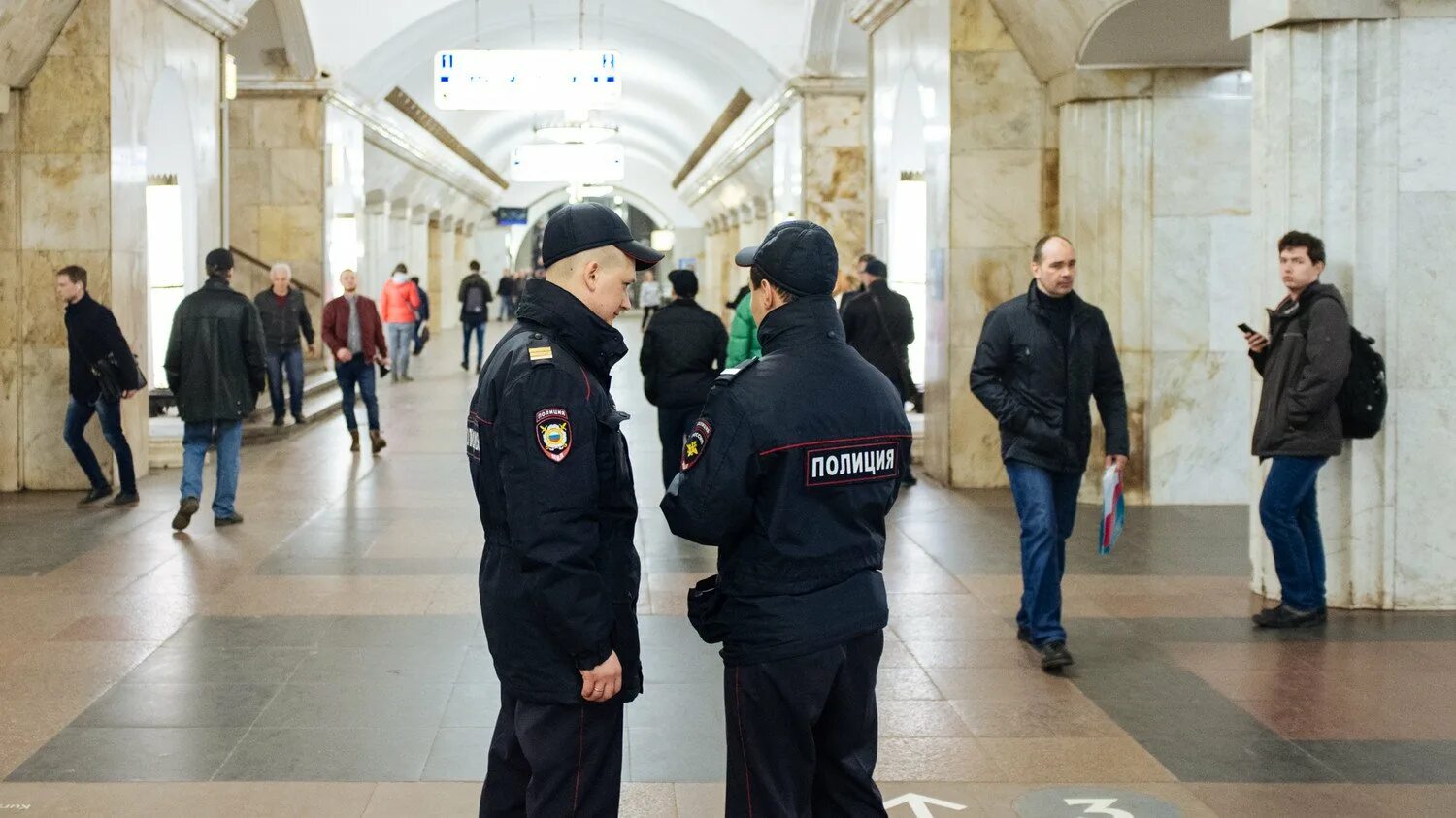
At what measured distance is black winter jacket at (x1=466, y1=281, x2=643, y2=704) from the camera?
328 centimetres

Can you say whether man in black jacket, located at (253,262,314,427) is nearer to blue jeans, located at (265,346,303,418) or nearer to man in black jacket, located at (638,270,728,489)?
blue jeans, located at (265,346,303,418)

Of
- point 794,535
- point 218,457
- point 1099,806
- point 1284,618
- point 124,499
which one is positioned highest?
point 794,535

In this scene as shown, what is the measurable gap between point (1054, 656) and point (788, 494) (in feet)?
10.3

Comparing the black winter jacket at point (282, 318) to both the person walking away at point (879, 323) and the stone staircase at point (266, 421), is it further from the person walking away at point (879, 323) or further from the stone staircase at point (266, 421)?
the person walking away at point (879, 323)

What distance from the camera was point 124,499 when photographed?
11.1m

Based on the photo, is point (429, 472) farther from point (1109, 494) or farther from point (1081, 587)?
point (1109, 494)

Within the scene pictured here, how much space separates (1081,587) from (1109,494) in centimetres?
185

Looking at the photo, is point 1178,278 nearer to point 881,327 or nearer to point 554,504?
point 881,327

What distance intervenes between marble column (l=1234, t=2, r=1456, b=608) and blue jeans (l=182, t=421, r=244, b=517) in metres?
5.96

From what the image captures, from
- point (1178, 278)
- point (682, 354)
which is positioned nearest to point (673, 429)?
point (682, 354)

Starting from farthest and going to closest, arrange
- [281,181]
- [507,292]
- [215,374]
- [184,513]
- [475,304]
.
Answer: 1. [507,292]
2. [475,304]
3. [281,181]
4. [215,374]
5. [184,513]

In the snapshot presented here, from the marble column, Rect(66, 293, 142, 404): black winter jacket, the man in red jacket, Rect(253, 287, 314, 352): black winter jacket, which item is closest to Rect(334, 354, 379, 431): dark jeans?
→ the man in red jacket

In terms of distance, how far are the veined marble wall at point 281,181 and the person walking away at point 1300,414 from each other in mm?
16023

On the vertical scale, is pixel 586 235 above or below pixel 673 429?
above
